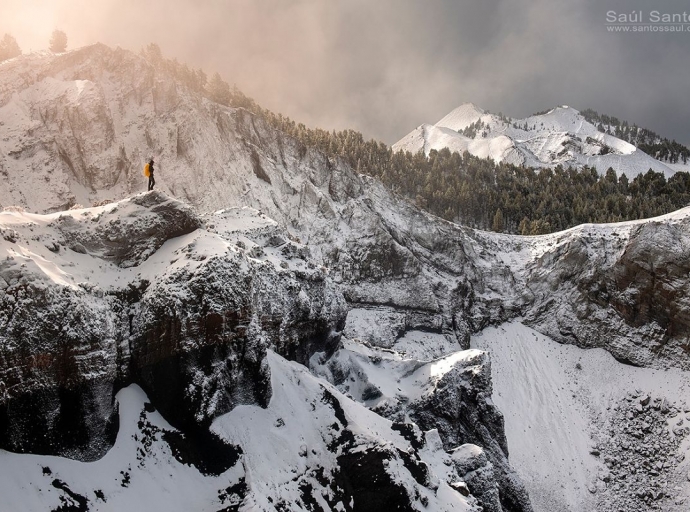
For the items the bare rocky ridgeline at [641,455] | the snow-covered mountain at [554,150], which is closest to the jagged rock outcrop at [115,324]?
the bare rocky ridgeline at [641,455]

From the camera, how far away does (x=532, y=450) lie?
44.2m

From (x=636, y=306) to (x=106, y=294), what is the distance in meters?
52.4

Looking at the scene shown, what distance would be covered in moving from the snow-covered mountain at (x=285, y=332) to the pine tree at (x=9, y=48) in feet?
47.1

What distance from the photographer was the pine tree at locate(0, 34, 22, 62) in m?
65.2

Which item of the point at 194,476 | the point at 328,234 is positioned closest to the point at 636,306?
the point at 328,234

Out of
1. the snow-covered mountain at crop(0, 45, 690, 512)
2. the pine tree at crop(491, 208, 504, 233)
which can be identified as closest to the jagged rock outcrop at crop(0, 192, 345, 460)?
the snow-covered mountain at crop(0, 45, 690, 512)

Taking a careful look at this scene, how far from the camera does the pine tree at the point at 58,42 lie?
67206 mm

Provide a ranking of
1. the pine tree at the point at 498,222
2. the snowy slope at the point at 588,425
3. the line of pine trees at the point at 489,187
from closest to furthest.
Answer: the snowy slope at the point at 588,425 < the line of pine trees at the point at 489,187 < the pine tree at the point at 498,222

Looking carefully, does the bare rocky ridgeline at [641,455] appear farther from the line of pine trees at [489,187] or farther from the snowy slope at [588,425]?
the line of pine trees at [489,187]

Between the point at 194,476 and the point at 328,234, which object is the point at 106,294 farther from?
the point at 328,234

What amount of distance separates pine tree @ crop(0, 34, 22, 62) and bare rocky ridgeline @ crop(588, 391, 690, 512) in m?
81.2

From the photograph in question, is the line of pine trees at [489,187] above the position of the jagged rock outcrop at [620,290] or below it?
above

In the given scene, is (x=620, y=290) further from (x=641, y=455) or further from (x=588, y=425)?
(x=641, y=455)

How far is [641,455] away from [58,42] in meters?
82.4
